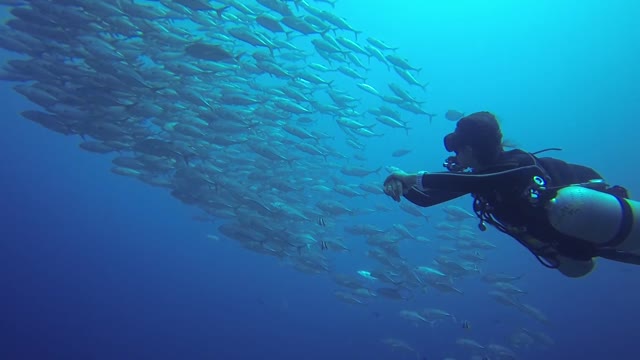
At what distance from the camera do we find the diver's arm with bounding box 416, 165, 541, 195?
9.09 ft

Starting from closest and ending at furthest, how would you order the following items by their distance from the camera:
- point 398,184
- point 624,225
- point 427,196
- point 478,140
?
point 624,225, point 478,140, point 398,184, point 427,196

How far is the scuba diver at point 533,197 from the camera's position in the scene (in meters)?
2.78

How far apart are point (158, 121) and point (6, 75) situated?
14.2ft

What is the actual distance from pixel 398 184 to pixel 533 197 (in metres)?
0.89

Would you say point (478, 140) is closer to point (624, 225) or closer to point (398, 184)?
point (398, 184)

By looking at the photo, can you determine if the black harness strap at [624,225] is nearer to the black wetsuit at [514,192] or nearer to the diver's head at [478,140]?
the black wetsuit at [514,192]

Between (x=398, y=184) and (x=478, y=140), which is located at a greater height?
(x=478, y=140)

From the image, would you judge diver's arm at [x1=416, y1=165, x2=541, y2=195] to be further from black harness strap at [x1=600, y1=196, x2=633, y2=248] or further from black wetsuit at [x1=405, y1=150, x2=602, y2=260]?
black harness strap at [x1=600, y1=196, x2=633, y2=248]

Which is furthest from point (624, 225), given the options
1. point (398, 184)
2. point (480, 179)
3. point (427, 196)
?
point (398, 184)

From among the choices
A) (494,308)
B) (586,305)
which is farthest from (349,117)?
(586,305)

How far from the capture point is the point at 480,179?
9.11 feet

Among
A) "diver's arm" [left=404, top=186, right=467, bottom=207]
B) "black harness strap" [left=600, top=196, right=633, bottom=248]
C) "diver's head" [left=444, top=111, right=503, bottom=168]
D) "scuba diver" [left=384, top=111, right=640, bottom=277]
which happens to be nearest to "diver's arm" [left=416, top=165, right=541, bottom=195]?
"scuba diver" [left=384, top=111, right=640, bottom=277]

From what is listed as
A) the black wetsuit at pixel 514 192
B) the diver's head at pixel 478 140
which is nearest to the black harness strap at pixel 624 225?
the black wetsuit at pixel 514 192

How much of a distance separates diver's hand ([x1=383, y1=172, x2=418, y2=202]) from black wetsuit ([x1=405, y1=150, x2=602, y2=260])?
11cm
